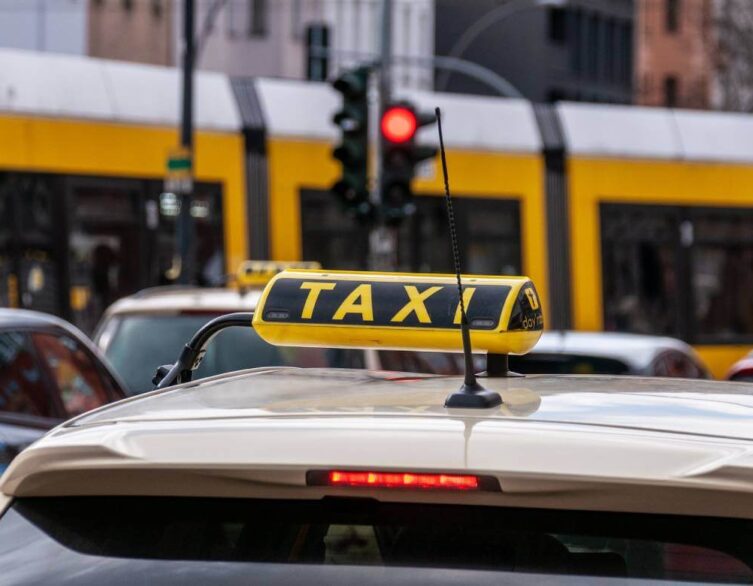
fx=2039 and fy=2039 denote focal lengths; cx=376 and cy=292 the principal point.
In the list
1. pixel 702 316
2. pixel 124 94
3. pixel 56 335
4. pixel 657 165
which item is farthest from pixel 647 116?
pixel 56 335

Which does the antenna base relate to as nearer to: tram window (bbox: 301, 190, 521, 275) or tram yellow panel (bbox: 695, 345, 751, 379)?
tram window (bbox: 301, 190, 521, 275)

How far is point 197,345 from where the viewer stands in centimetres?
374

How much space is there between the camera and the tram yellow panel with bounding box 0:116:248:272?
17.3 metres

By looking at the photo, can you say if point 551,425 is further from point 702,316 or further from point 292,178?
point 702,316

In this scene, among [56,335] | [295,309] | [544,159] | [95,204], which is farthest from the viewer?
[544,159]

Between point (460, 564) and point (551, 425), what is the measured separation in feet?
0.69

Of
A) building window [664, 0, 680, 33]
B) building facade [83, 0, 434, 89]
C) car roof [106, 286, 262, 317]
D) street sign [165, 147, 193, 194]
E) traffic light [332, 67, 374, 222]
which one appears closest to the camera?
car roof [106, 286, 262, 317]

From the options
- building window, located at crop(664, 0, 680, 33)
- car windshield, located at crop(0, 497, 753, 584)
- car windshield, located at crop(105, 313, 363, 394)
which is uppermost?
building window, located at crop(664, 0, 680, 33)

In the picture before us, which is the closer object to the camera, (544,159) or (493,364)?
(493,364)

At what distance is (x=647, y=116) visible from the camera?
23.7 metres

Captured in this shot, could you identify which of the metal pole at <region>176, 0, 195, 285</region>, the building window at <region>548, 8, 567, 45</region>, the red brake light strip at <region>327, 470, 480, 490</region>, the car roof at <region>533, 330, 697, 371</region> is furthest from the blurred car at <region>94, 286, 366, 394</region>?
the building window at <region>548, 8, 567, 45</region>

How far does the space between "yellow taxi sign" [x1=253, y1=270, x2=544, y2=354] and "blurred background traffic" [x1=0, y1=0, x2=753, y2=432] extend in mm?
6295

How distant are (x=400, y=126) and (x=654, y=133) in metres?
6.83

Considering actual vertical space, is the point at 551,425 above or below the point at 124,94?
below
